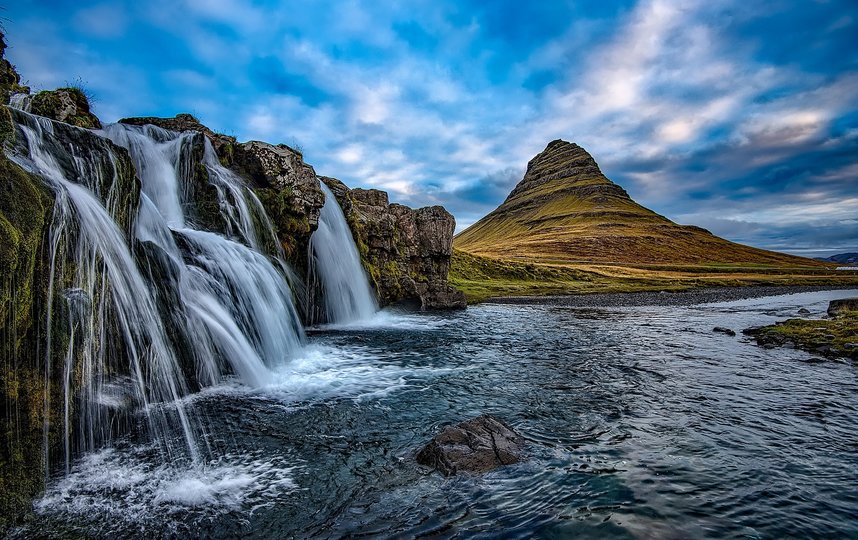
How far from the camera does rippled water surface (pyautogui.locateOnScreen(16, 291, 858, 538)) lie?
7.28 meters

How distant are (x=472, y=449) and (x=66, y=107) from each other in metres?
26.2

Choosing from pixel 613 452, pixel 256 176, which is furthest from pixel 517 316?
pixel 613 452

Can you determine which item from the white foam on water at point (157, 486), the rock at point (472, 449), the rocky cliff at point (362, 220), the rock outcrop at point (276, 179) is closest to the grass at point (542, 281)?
the rocky cliff at point (362, 220)

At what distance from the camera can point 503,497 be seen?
319 inches

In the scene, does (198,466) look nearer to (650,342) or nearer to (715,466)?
(715,466)

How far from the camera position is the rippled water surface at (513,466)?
728 centimetres

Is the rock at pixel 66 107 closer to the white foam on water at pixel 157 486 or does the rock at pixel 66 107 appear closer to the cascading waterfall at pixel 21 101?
the cascading waterfall at pixel 21 101

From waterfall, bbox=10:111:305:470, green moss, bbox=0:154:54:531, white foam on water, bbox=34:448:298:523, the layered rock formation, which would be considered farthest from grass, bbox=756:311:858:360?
green moss, bbox=0:154:54:531

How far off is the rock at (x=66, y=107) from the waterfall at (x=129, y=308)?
9.71 m

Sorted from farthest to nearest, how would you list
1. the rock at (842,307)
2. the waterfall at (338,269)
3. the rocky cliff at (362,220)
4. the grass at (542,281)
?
the grass at (542,281)
the rock at (842,307)
the waterfall at (338,269)
the rocky cliff at (362,220)

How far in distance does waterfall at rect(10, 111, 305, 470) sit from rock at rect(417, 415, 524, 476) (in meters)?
5.53

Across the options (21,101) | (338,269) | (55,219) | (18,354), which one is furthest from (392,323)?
(18,354)

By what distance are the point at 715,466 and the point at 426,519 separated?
269 inches

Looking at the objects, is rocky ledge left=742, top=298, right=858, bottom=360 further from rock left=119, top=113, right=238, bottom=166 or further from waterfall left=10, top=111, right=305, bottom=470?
rock left=119, top=113, right=238, bottom=166
